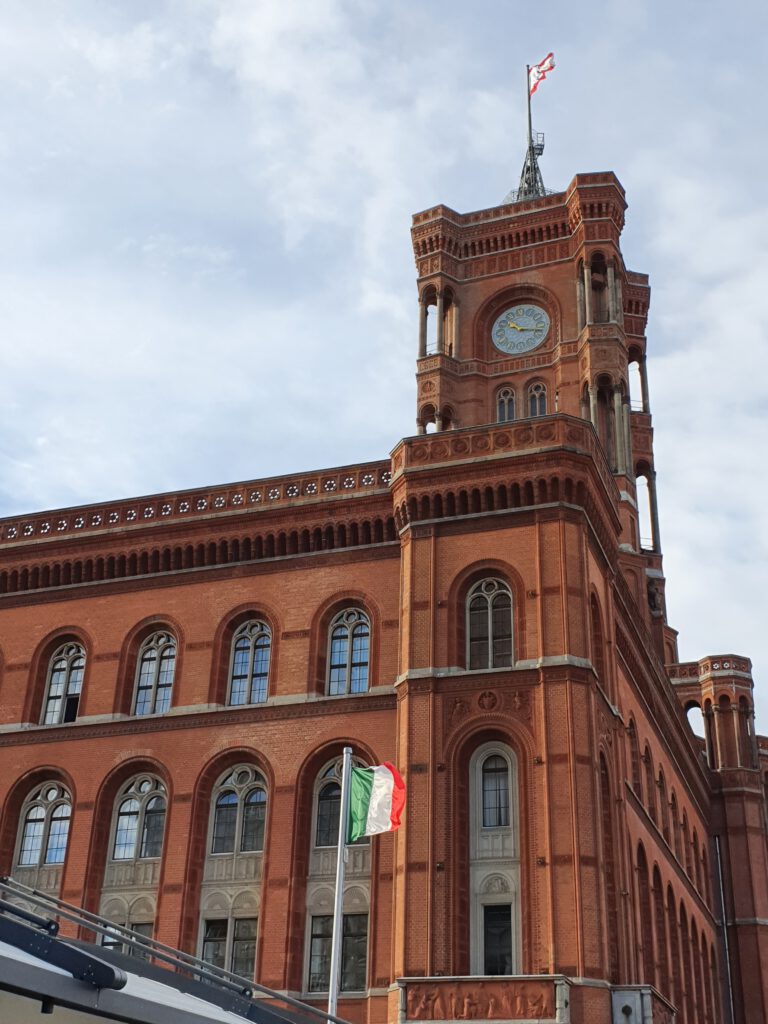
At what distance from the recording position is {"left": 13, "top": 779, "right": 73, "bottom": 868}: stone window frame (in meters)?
33.0

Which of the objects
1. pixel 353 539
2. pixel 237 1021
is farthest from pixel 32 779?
pixel 237 1021

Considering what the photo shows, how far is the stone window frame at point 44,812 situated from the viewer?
33.0 m

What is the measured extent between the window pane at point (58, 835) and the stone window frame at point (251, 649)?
17.9ft

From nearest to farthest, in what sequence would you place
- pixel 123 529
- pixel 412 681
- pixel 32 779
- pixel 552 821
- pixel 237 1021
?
1. pixel 237 1021
2. pixel 552 821
3. pixel 412 681
4. pixel 32 779
5. pixel 123 529

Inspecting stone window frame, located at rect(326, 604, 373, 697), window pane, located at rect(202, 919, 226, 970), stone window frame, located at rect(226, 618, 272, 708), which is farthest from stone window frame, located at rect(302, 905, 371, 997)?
stone window frame, located at rect(226, 618, 272, 708)

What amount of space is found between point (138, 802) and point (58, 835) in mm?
2507

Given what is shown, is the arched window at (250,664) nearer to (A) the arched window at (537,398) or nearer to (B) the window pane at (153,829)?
(B) the window pane at (153,829)

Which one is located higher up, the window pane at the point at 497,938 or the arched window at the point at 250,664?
the arched window at the point at 250,664

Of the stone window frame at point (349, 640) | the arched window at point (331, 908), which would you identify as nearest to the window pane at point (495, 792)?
the arched window at point (331, 908)

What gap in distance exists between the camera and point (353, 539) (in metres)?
34.1

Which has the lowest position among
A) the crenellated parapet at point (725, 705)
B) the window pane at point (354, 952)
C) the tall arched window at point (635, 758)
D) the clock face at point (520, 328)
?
the window pane at point (354, 952)

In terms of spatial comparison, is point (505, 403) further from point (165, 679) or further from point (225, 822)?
point (225, 822)

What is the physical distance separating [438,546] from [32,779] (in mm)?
13275

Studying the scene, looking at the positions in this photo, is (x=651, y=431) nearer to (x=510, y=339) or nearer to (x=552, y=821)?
(x=510, y=339)
